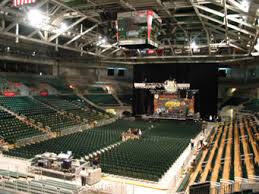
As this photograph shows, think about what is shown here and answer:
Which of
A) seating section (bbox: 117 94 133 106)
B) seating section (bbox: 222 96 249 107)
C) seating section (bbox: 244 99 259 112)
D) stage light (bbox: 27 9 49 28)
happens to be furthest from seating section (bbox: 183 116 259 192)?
seating section (bbox: 117 94 133 106)

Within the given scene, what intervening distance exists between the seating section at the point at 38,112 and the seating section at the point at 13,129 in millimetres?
1523

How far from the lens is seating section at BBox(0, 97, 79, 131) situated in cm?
2498

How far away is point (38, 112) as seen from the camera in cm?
2683

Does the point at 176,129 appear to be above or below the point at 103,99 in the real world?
below

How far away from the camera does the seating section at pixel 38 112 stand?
25.0m

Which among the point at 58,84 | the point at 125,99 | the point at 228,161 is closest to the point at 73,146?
the point at 228,161

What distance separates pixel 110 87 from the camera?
148ft

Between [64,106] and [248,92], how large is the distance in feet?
88.1

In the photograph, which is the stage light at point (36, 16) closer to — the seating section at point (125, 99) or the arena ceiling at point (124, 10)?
the arena ceiling at point (124, 10)

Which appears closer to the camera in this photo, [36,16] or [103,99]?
[36,16]

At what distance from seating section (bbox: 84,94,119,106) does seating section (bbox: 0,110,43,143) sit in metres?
17.0

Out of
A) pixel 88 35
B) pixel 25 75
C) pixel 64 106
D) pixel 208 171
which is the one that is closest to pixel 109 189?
pixel 208 171

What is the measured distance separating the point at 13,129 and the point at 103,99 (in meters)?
20.9

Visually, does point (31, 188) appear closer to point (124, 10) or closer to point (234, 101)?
point (124, 10)
